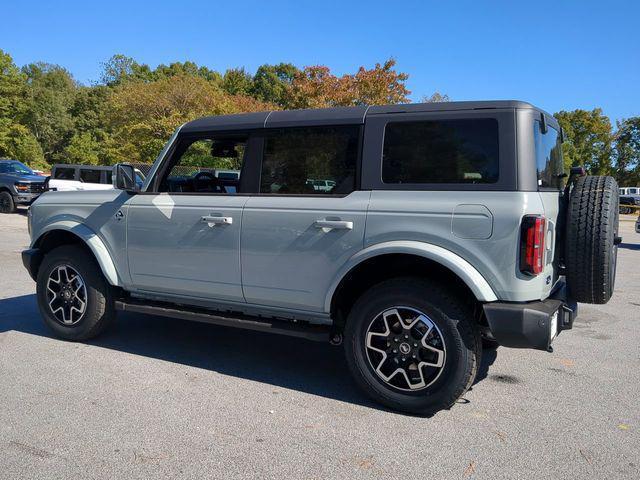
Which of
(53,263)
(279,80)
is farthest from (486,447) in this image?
(279,80)

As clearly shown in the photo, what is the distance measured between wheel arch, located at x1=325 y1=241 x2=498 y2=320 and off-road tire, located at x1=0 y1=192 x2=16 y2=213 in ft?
62.1

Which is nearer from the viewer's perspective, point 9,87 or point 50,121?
point 9,87

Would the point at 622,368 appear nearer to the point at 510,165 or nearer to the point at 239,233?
the point at 510,165

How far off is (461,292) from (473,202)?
0.66m

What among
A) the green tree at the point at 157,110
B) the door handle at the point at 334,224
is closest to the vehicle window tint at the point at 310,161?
the door handle at the point at 334,224

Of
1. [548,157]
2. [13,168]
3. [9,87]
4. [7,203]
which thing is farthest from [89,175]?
[9,87]

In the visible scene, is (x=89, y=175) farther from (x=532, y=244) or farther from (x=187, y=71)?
(x=187, y=71)

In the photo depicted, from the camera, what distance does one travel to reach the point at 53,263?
525 cm

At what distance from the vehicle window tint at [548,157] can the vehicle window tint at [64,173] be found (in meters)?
17.4

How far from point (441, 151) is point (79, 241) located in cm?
354

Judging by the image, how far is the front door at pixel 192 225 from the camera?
4.42 meters

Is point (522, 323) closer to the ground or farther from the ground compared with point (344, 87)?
closer to the ground

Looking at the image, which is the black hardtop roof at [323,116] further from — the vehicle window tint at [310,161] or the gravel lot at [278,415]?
the gravel lot at [278,415]

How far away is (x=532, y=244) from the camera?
3373 mm
